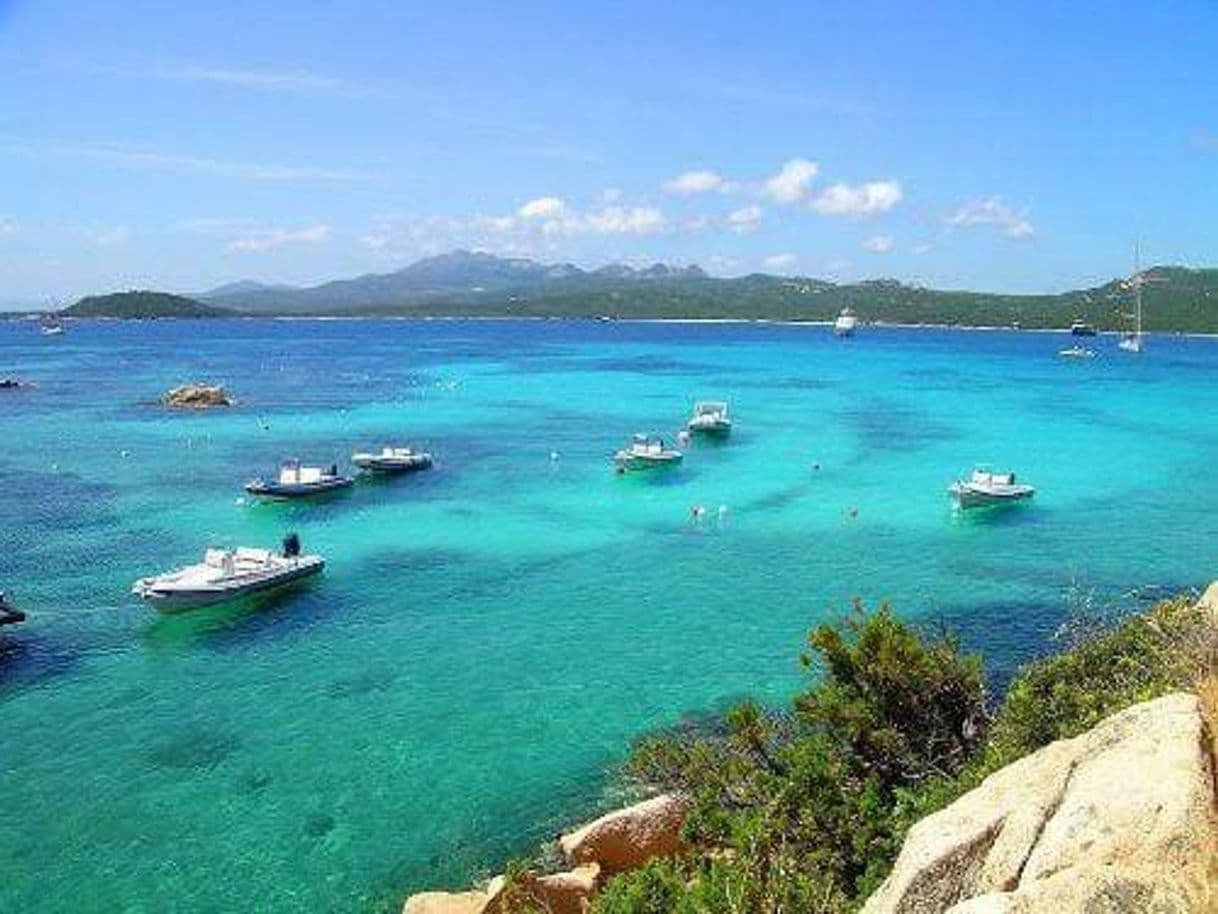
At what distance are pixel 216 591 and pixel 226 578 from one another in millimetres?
686

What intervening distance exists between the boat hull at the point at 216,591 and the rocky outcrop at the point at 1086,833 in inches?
1092

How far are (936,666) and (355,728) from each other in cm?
1442

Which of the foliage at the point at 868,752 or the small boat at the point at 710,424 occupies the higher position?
the foliage at the point at 868,752

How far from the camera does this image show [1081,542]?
4381 centimetres

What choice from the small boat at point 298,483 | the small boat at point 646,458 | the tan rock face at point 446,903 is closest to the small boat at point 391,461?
the small boat at point 298,483

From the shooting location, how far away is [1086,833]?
8148 millimetres

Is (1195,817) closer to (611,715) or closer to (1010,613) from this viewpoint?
(611,715)

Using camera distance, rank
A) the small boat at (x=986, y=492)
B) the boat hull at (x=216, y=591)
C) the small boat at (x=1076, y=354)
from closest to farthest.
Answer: the boat hull at (x=216, y=591)
the small boat at (x=986, y=492)
the small boat at (x=1076, y=354)

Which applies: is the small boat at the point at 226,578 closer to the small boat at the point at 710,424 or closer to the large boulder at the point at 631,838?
the large boulder at the point at 631,838

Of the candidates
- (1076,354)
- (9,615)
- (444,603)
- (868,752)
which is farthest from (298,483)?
(1076,354)

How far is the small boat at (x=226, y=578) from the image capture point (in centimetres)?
3328

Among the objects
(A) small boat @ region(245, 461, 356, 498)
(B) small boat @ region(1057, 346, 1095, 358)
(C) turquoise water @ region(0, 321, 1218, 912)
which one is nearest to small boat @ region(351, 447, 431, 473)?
(C) turquoise water @ region(0, 321, 1218, 912)

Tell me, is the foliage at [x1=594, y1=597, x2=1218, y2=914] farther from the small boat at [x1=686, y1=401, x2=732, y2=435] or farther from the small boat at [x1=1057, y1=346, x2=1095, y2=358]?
the small boat at [x1=1057, y1=346, x2=1095, y2=358]

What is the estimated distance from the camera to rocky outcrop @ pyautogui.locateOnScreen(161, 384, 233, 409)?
85.4 m
